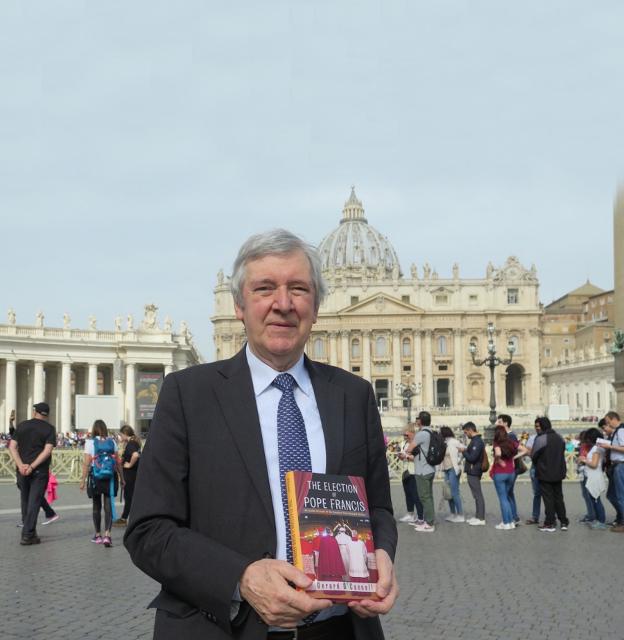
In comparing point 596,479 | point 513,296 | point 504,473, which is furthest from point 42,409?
point 513,296

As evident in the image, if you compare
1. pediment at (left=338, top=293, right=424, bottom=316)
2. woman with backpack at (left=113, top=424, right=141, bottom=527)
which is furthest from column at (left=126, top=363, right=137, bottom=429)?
woman with backpack at (left=113, top=424, right=141, bottom=527)

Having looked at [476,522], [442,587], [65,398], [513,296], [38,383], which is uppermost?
[513,296]

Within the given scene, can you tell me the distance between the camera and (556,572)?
29.9 feet

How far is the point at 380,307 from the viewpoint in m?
93.8

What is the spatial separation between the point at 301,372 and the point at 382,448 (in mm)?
394

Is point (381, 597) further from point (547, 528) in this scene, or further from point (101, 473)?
point (547, 528)

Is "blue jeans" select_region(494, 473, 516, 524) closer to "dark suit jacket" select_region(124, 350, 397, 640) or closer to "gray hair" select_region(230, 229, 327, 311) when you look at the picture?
"dark suit jacket" select_region(124, 350, 397, 640)

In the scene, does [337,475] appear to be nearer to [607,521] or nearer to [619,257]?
[607,521]

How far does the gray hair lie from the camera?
270cm

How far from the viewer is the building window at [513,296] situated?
9438 centimetres

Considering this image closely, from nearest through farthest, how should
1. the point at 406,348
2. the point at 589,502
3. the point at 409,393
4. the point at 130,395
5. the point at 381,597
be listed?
the point at 381,597
the point at 589,502
the point at 409,393
the point at 130,395
the point at 406,348

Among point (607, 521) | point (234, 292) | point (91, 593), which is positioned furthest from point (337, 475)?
point (607, 521)

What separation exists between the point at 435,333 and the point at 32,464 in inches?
3354

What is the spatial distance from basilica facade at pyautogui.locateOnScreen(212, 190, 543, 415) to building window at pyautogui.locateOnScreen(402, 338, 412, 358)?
0.11 m
